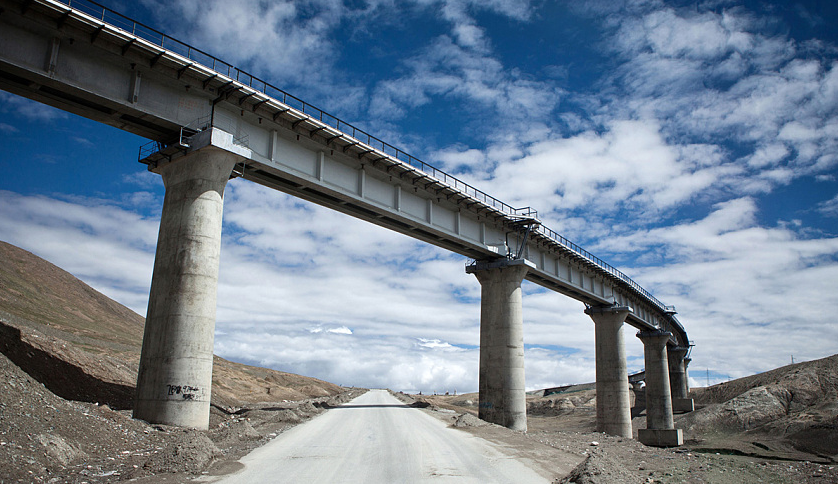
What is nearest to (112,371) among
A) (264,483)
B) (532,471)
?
(264,483)

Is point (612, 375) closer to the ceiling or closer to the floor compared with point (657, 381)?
closer to the ceiling

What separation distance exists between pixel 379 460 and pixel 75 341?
113 ft

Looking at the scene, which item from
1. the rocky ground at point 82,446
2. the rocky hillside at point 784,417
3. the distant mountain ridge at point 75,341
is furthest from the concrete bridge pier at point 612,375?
the rocky ground at point 82,446

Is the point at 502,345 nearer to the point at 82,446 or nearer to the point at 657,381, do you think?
the point at 82,446

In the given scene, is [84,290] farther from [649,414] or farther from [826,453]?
[826,453]

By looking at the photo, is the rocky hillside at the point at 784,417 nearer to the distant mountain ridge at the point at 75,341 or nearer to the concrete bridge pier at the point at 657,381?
the concrete bridge pier at the point at 657,381

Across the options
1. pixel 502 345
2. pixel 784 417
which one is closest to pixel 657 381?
pixel 784 417

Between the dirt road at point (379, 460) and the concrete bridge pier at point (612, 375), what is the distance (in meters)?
29.7

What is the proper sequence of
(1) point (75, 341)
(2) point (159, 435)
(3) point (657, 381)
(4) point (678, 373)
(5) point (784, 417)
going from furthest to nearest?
(4) point (678, 373), (3) point (657, 381), (5) point (784, 417), (1) point (75, 341), (2) point (159, 435)

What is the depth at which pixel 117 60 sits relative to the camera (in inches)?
698

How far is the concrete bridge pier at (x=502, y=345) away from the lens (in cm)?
3086

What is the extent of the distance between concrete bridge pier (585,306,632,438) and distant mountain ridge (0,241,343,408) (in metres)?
28.9

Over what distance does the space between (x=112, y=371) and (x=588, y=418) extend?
6040cm

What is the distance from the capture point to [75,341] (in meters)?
37.7
